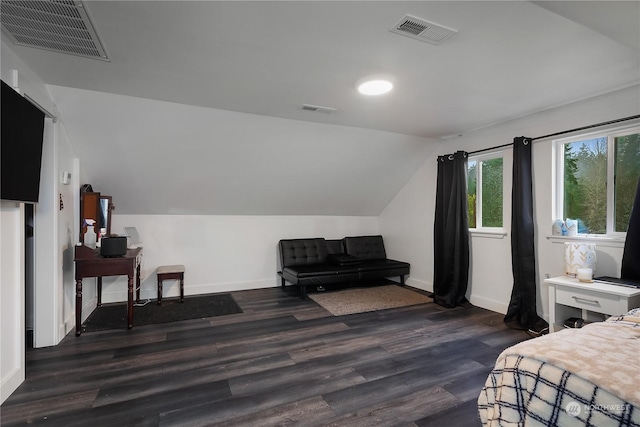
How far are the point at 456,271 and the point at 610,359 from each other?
2.98 meters

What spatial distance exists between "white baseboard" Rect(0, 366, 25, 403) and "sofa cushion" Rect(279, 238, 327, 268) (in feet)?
10.5

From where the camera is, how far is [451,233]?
4.30 m

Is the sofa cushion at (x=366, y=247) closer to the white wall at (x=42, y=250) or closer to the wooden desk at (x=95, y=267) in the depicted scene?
the wooden desk at (x=95, y=267)

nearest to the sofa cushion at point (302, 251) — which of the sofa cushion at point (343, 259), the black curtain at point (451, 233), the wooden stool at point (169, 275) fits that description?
the sofa cushion at point (343, 259)

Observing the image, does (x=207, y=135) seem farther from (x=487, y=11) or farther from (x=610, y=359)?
(x=610, y=359)

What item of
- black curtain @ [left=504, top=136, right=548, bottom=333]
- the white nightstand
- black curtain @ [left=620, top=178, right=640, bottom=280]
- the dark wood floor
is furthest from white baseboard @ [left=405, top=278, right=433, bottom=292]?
black curtain @ [left=620, top=178, right=640, bottom=280]

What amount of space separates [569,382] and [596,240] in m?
2.49

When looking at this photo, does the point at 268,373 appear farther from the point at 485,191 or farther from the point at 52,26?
the point at 485,191

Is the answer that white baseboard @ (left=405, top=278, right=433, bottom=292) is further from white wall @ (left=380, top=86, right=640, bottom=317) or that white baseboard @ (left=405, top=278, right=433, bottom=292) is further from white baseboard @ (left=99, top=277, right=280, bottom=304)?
white baseboard @ (left=99, top=277, right=280, bottom=304)

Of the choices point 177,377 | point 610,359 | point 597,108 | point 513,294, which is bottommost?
point 177,377

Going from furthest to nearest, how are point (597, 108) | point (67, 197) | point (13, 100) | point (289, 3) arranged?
point (67, 197) → point (597, 108) → point (13, 100) → point (289, 3)

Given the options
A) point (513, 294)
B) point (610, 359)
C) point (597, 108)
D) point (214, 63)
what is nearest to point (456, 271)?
point (513, 294)

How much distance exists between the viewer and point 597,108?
3.02 m

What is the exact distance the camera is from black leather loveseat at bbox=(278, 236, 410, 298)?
4633 mm
